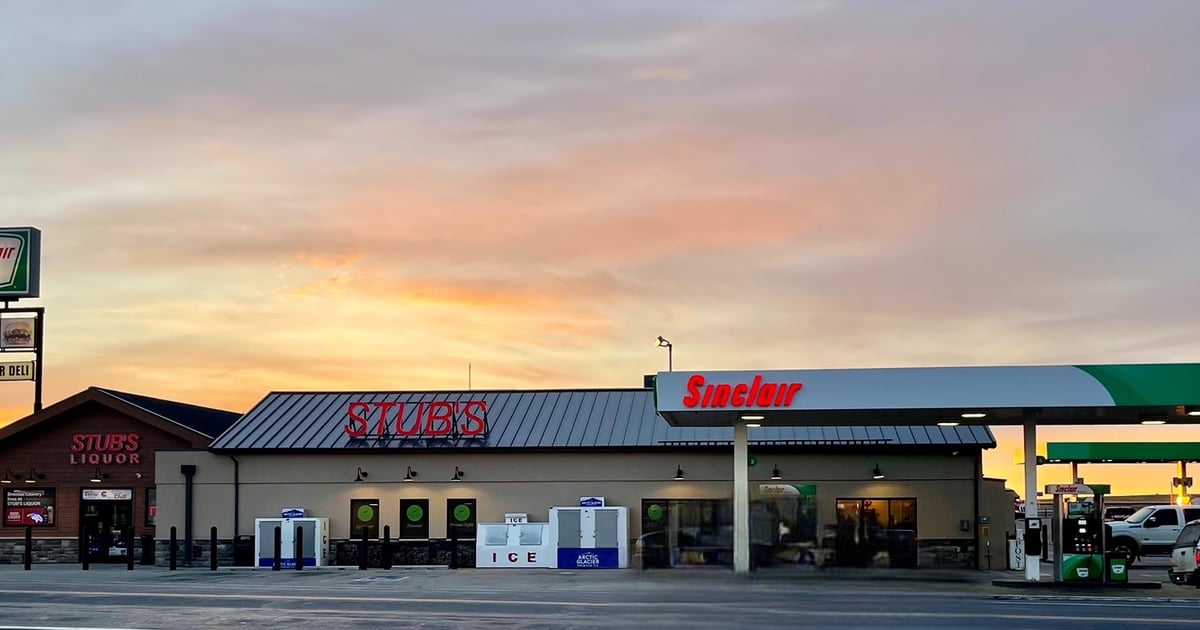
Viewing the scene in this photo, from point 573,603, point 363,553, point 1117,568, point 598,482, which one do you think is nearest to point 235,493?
point 363,553

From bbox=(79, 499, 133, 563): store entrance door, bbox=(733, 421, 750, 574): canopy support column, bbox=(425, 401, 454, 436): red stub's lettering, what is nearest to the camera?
bbox=(733, 421, 750, 574): canopy support column

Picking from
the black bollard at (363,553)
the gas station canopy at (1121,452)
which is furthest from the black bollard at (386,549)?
the gas station canopy at (1121,452)

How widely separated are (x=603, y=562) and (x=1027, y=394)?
45.4ft

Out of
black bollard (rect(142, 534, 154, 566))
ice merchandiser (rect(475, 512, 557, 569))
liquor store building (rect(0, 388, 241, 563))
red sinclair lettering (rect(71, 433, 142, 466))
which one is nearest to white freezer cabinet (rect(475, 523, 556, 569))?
ice merchandiser (rect(475, 512, 557, 569))

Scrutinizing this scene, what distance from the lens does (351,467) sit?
131ft

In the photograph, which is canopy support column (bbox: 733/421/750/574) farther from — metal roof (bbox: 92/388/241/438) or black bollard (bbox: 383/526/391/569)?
metal roof (bbox: 92/388/241/438)

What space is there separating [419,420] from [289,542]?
5260mm

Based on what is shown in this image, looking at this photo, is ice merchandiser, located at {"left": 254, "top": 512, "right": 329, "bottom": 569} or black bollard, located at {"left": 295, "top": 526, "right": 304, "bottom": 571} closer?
black bollard, located at {"left": 295, "top": 526, "right": 304, "bottom": 571}

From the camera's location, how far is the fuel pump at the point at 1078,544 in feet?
96.1

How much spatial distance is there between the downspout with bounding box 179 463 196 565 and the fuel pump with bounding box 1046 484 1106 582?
25170mm

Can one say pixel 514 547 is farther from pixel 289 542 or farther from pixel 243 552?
pixel 243 552

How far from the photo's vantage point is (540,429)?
4050 cm

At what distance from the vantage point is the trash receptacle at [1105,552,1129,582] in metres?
29.3

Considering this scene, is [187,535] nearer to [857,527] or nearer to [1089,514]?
[857,527]
